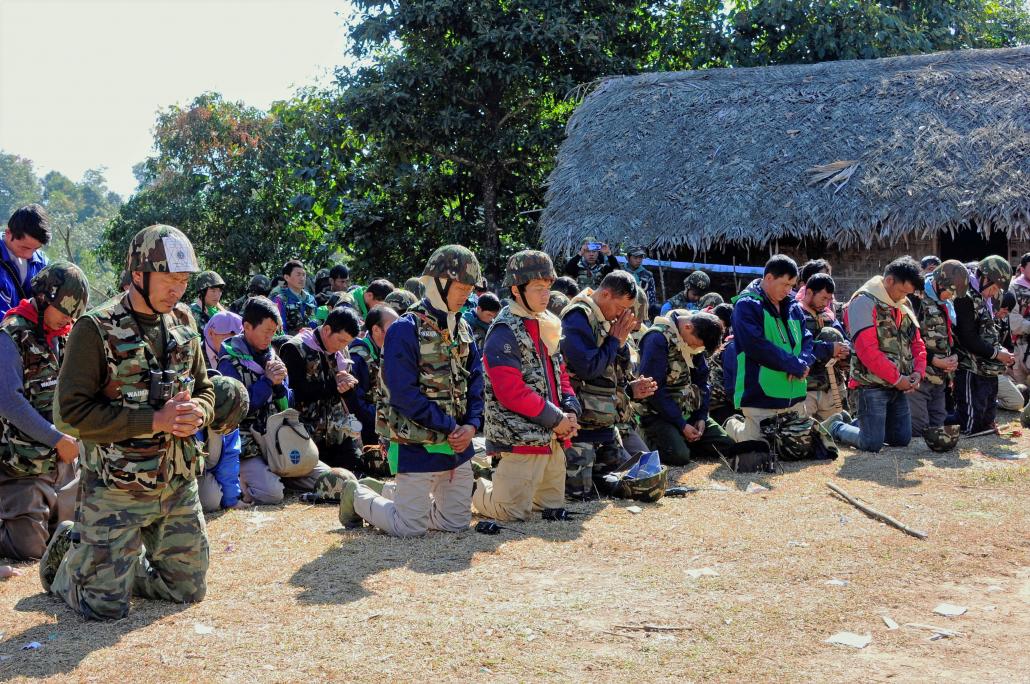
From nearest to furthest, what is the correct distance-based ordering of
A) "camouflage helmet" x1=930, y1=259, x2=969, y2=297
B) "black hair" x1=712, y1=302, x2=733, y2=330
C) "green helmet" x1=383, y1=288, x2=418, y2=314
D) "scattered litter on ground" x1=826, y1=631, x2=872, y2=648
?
"scattered litter on ground" x1=826, y1=631, x2=872, y2=648, "green helmet" x1=383, y1=288, x2=418, y2=314, "camouflage helmet" x1=930, y1=259, x2=969, y2=297, "black hair" x1=712, y1=302, x2=733, y2=330

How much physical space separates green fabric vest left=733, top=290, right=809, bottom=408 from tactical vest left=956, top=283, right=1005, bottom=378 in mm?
2094

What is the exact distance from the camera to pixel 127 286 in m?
4.99

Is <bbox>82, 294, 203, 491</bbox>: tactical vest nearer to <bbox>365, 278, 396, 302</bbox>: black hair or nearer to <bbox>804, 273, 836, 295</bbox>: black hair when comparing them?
<bbox>365, 278, 396, 302</bbox>: black hair

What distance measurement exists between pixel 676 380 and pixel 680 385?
0.11 meters

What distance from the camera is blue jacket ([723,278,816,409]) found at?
9.21 meters

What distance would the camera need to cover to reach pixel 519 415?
7.11m

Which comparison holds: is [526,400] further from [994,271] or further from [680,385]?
[994,271]

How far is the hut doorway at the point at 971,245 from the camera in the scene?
15875 mm

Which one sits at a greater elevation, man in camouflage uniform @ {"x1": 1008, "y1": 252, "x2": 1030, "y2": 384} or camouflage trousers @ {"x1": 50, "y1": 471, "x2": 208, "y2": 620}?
man in camouflage uniform @ {"x1": 1008, "y1": 252, "x2": 1030, "y2": 384}

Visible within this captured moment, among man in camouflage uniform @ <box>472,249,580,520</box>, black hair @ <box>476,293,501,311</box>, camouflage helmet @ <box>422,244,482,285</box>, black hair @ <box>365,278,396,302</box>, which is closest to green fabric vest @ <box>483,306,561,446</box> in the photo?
man in camouflage uniform @ <box>472,249,580,520</box>

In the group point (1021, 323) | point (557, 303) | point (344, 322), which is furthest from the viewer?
point (1021, 323)

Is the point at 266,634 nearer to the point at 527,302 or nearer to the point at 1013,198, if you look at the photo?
the point at 527,302

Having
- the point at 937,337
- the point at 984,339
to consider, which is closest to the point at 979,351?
the point at 984,339

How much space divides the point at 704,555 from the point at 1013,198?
10.4 m
